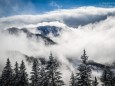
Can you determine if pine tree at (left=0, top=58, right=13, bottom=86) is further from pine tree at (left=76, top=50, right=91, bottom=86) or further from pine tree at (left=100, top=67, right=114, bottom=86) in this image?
pine tree at (left=76, top=50, right=91, bottom=86)

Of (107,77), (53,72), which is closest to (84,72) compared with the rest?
(53,72)

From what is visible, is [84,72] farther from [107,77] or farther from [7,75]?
[7,75]

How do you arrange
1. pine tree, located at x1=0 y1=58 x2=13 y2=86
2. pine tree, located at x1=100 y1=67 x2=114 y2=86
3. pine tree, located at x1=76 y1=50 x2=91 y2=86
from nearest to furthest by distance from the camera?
pine tree, located at x1=76 y1=50 x2=91 y2=86 → pine tree, located at x1=100 y1=67 x2=114 y2=86 → pine tree, located at x1=0 y1=58 x2=13 y2=86

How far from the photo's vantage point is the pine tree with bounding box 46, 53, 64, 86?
37219 millimetres

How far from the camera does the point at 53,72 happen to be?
37.9 meters

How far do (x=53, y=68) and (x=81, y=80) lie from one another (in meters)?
4.72

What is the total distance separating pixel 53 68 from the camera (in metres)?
37.5

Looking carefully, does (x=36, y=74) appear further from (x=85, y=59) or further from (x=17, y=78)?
(x=85, y=59)

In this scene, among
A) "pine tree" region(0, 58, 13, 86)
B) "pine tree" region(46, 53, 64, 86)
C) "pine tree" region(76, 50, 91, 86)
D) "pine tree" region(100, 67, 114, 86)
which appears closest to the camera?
"pine tree" region(76, 50, 91, 86)

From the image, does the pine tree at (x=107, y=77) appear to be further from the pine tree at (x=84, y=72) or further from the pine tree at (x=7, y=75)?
the pine tree at (x=7, y=75)

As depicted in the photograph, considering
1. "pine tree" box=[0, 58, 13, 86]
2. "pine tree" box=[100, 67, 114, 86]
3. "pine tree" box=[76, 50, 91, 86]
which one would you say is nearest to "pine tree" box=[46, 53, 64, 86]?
"pine tree" box=[76, 50, 91, 86]

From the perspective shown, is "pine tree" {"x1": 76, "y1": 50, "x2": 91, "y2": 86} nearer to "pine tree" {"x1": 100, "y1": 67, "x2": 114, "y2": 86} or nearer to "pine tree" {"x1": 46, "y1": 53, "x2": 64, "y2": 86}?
"pine tree" {"x1": 46, "y1": 53, "x2": 64, "y2": 86}

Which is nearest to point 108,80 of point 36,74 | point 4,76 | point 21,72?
point 36,74

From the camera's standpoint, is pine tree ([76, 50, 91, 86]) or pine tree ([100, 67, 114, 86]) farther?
pine tree ([100, 67, 114, 86])
